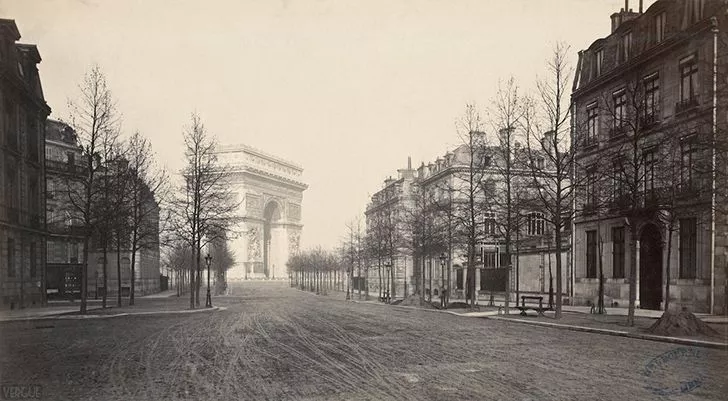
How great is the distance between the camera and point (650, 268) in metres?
31.5

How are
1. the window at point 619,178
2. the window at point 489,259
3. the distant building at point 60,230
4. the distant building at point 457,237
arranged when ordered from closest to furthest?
1. the window at point 619,178
2. the distant building at point 457,237
3. the distant building at point 60,230
4. the window at point 489,259

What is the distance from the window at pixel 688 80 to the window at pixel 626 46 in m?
4.13

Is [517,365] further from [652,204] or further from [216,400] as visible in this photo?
[652,204]

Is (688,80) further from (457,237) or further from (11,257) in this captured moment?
(11,257)

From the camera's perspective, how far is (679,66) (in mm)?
28484

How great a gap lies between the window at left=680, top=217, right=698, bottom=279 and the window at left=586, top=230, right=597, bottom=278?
744cm

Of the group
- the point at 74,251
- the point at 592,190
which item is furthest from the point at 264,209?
the point at 592,190

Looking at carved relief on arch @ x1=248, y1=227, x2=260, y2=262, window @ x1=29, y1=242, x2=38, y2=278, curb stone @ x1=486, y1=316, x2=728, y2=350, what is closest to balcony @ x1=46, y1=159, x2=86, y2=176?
window @ x1=29, y1=242, x2=38, y2=278

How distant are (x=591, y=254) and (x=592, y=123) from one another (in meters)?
7.40

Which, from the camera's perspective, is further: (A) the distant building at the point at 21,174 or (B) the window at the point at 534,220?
(A) the distant building at the point at 21,174

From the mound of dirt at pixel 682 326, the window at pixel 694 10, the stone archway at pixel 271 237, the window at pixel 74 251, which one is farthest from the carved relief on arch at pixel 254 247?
the mound of dirt at pixel 682 326

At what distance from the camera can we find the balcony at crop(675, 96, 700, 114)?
90.0 ft

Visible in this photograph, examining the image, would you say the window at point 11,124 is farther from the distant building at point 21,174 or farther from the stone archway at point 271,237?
the stone archway at point 271,237

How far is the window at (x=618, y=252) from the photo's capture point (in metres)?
33.2
